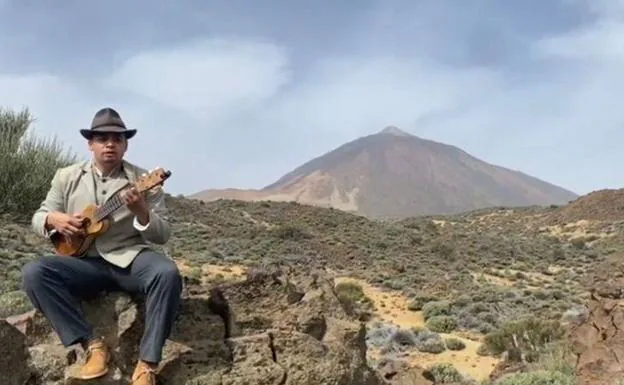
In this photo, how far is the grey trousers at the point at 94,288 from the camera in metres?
4.09

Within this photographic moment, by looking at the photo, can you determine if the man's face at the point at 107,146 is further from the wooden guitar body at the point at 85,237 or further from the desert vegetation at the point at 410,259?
the desert vegetation at the point at 410,259

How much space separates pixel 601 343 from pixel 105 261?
512cm

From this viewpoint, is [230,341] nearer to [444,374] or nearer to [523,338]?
[444,374]

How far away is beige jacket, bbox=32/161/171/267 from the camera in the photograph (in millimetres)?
4336

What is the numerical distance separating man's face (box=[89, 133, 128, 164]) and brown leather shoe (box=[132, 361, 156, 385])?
1.29 metres

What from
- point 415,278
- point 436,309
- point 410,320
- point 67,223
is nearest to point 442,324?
point 410,320

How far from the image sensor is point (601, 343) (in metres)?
7.21

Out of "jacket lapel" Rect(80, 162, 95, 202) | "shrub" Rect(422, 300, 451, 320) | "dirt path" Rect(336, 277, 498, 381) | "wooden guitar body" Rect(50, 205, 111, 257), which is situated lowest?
"dirt path" Rect(336, 277, 498, 381)

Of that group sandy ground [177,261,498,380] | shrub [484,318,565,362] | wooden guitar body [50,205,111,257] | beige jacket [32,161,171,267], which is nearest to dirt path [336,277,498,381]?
sandy ground [177,261,498,380]

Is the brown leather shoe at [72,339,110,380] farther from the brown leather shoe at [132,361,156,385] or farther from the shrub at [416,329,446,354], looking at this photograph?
the shrub at [416,329,446,354]

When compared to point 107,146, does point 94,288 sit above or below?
below

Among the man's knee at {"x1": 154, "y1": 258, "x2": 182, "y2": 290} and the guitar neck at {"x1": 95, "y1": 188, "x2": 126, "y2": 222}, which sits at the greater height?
the guitar neck at {"x1": 95, "y1": 188, "x2": 126, "y2": 222}

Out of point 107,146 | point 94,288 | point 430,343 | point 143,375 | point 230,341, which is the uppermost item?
point 107,146

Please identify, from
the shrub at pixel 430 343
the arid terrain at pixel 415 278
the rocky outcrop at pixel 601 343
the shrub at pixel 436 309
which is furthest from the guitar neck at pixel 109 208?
the shrub at pixel 436 309
